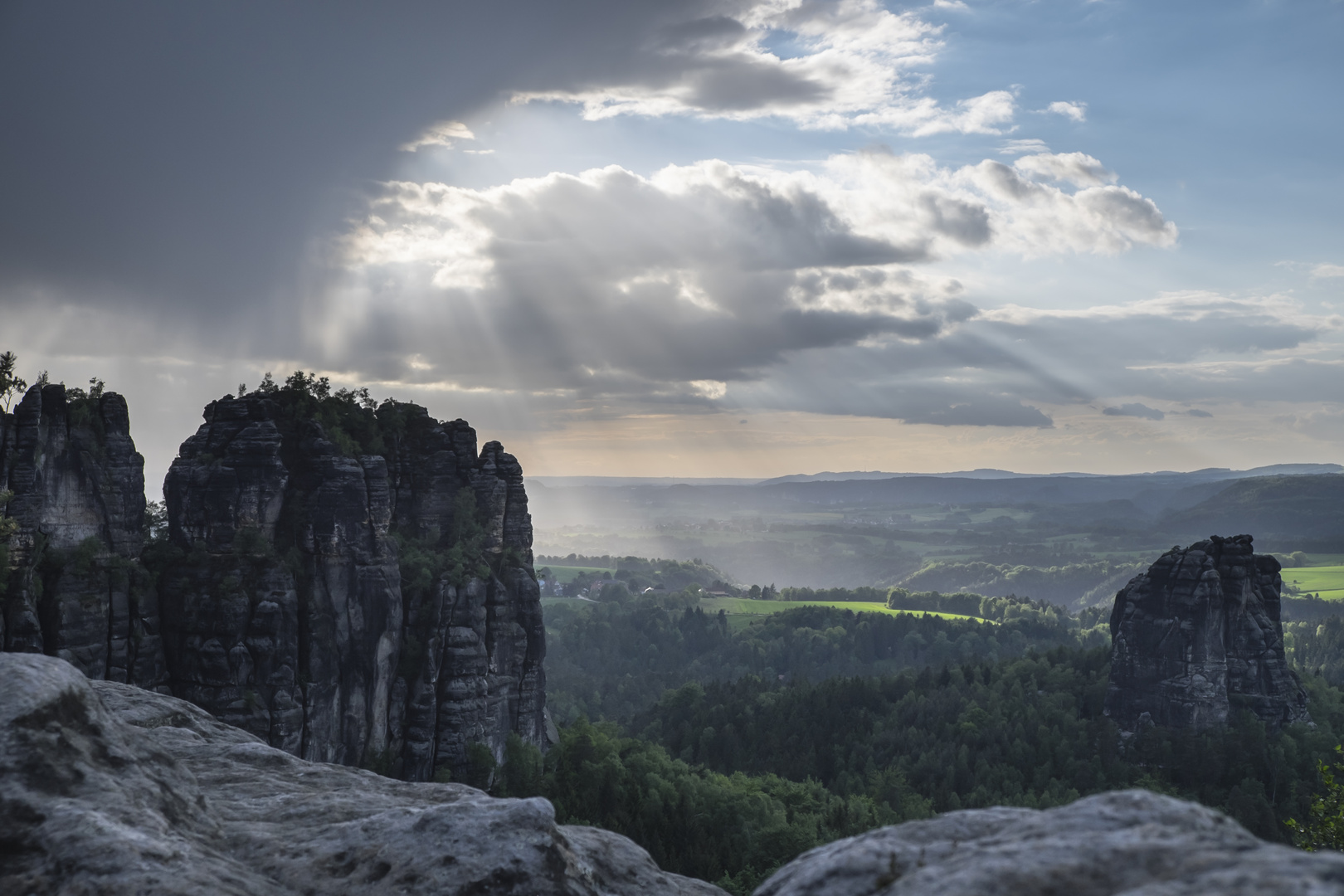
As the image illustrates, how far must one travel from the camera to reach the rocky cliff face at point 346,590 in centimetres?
6062

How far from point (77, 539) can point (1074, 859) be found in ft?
215

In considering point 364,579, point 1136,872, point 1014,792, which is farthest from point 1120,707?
point 1136,872

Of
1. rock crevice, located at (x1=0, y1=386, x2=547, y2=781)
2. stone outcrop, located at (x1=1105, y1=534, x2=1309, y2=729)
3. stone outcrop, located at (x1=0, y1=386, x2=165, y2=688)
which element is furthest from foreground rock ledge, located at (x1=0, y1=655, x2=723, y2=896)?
stone outcrop, located at (x1=1105, y1=534, x2=1309, y2=729)

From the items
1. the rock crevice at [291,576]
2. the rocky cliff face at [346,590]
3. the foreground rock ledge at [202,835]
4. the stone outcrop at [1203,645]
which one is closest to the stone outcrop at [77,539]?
the rock crevice at [291,576]

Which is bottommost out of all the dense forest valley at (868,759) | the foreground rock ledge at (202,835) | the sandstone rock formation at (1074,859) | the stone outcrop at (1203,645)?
the dense forest valley at (868,759)

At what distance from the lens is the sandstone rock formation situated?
672 centimetres

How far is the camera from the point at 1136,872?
298 inches

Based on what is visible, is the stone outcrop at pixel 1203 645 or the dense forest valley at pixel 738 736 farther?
the stone outcrop at pixel 1203 645

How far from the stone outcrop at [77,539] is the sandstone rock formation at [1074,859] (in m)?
55.6

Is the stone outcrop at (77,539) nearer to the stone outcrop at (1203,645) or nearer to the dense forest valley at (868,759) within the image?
the dense forest valley at (868,759)

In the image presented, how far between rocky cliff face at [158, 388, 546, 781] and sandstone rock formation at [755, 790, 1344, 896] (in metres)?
60.4

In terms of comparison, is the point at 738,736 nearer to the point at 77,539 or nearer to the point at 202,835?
the point at 77,539

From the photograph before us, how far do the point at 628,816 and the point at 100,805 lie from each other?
5868 centimetres

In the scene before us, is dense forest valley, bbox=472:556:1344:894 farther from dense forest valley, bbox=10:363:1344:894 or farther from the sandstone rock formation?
the sandstone rock formation
